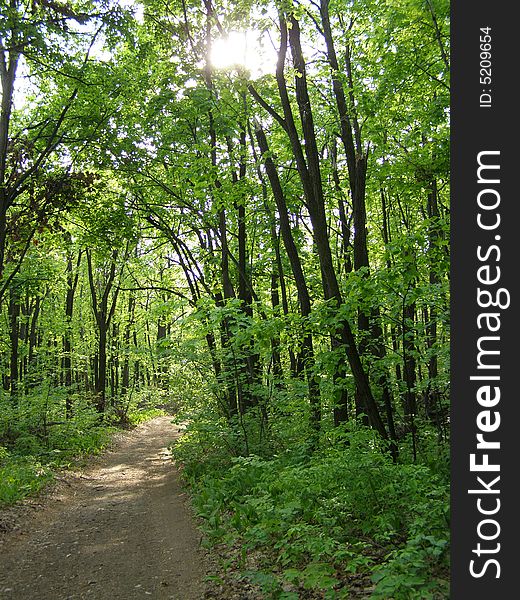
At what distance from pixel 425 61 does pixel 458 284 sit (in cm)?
723

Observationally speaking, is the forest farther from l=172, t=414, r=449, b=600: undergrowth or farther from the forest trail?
the forest trail

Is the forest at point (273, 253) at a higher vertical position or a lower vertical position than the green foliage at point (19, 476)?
higher

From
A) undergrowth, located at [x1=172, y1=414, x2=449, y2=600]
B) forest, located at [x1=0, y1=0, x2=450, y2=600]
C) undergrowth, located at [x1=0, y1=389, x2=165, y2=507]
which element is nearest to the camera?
undergrowth, located at [x1=172, y1=414, x2=449, y2=600]

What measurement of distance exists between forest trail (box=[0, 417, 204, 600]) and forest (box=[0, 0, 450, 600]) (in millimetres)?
574

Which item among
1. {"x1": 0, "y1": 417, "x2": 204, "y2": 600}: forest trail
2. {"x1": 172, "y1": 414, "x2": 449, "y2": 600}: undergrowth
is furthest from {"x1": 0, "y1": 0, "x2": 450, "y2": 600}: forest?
{"x1": 0, "y1": 417, "x2": 204, "y2": 600}: forest trail

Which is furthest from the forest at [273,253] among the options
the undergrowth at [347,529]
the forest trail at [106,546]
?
the forest trail at [106,546]

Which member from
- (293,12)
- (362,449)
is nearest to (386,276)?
(362,449)

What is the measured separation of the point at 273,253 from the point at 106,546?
9.48m

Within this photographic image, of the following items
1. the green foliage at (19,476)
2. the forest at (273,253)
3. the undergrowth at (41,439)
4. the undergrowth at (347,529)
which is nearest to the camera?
the undergrowth at (347,529)

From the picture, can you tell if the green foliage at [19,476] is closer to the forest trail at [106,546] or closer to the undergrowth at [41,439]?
the undergrowth at [41,439]

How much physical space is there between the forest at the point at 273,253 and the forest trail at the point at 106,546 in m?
0.57

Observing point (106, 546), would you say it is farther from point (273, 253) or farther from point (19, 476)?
point (273, 253)

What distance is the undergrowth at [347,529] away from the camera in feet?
13.4

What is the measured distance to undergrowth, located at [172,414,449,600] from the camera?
4.09 metres
